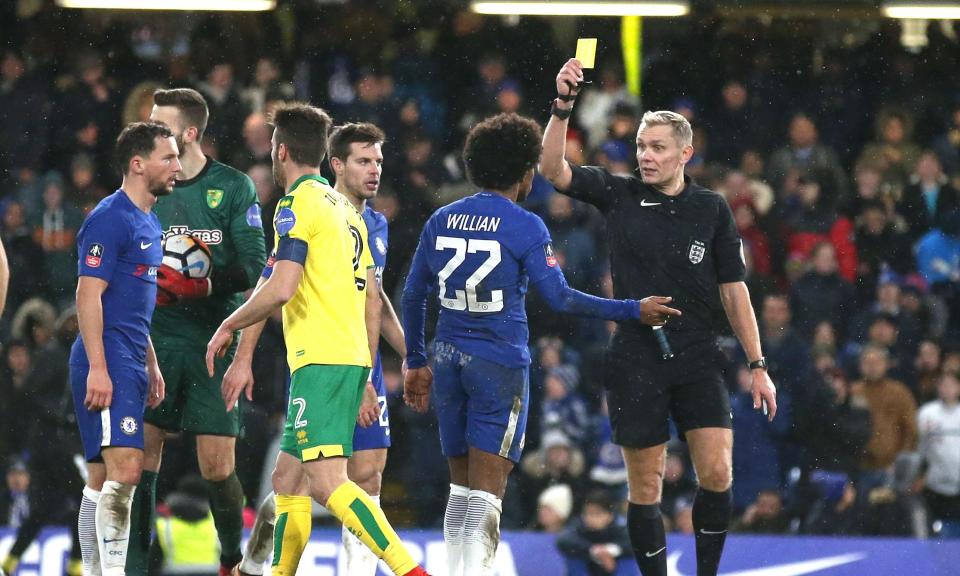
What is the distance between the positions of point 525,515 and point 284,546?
523cm

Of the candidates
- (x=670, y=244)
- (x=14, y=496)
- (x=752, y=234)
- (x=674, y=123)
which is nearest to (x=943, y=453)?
(x=752, y=234)

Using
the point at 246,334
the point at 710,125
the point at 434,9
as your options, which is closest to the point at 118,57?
the point at 434,9

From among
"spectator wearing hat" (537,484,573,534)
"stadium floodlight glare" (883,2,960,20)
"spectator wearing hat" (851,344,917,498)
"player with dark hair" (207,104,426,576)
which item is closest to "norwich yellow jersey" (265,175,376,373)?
"player with dark hair" (207,104,426,576)

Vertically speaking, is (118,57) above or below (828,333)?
above

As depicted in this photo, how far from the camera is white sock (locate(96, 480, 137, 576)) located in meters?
6.51

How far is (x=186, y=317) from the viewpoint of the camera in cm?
731

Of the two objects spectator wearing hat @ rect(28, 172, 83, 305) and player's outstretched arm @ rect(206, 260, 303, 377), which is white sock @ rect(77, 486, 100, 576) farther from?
spectator wearing hat @ rect(28, 172, 83, 305)

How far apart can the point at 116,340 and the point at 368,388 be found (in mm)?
1110

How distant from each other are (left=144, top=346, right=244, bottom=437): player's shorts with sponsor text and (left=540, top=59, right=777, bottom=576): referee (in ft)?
6.12

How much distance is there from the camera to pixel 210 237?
23.9 ft

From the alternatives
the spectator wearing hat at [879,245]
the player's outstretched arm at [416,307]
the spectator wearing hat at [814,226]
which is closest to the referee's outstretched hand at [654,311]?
the player's outstretched arm at [416,307]

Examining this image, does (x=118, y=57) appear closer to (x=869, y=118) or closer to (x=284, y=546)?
(x=869, y=118)

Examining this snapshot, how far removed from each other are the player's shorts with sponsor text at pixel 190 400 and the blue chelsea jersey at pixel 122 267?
1.82ft

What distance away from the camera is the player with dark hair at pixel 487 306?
635 centimetres
